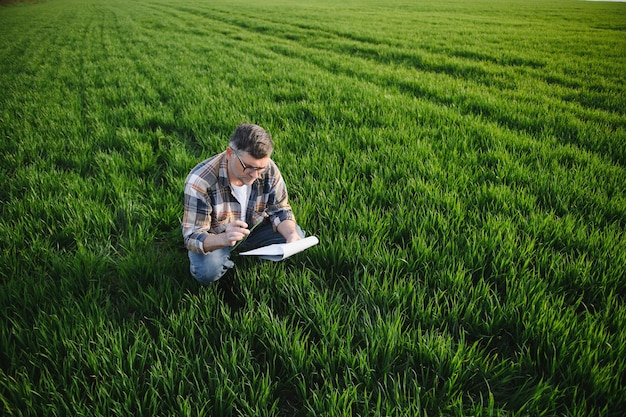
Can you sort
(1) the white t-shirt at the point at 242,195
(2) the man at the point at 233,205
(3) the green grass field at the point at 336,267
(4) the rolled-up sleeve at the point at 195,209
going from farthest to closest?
(1) the white t-shirt at the point at 242,195 < (4) the rolled-up sleeve at the point at 195,209 < (2) the man at the point at 233,205 < (3) the green grass field at the point at 336,267

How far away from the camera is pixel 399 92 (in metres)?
5.73

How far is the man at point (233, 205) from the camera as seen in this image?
1.79 meters

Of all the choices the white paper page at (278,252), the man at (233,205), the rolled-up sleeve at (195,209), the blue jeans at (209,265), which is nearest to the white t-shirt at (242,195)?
the man at (233,205)

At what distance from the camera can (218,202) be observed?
2062 millimetres

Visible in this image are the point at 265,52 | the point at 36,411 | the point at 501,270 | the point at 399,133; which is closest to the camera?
the point at 36,411

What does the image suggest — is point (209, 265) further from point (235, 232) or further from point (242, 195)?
point (242, 195)

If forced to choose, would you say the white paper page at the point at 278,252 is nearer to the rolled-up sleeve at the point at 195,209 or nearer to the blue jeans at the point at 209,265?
the blue jeans at the point at 209,265

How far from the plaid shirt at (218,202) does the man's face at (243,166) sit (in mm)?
68

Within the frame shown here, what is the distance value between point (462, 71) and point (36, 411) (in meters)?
8.41

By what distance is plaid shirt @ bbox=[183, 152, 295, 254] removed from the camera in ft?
6.28

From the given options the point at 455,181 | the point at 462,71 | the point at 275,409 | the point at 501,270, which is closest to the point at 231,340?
the point at 275,409

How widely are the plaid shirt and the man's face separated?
0.07 meters

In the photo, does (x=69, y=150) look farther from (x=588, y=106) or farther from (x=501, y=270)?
(x=588, y=106)

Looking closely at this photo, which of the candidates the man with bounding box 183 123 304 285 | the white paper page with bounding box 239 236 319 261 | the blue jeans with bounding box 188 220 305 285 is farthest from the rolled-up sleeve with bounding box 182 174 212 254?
the white paper page with bounding box 239 236 319 261
